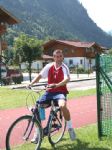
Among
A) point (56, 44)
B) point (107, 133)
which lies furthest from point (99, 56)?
point (56, 44)

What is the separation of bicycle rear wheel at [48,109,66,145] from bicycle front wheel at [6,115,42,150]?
342 mm

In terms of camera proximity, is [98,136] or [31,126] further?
[98,136]

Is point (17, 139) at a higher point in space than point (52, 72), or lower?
lower

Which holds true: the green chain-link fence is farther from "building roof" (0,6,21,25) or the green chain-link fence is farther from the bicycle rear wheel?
"building roof" (0,6,21,25)

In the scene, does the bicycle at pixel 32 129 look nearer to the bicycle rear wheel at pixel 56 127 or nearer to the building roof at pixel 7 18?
the bicycle rear wheel at pixel 56 127

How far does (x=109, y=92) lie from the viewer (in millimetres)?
8641

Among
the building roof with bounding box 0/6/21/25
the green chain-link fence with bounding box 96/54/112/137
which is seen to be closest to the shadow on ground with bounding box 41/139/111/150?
the green chain-link fence with bounding box 96/54/112/137

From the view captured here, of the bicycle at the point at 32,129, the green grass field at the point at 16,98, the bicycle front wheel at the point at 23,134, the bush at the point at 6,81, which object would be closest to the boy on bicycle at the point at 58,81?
the bicycle at the point at 32,129

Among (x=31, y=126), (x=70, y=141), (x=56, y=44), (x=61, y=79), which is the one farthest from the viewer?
(x=56, y=44)

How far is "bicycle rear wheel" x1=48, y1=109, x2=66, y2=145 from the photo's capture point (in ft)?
26.9

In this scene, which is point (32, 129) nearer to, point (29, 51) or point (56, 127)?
point (56, 127)

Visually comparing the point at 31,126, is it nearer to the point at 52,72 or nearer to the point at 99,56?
the point at 52,72

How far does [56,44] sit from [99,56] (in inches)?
3542

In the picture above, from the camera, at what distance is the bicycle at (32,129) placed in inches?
293
